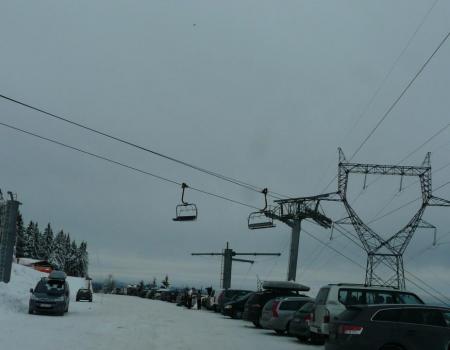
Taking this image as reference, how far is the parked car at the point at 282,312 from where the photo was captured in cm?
2330

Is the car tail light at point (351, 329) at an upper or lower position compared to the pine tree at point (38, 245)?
lower

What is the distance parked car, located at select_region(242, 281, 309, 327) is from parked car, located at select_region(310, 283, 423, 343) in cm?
1060

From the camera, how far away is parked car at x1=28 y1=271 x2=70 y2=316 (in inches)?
1121

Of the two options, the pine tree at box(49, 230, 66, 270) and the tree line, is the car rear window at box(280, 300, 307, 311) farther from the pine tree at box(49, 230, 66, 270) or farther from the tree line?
the pine tree at box(49, 230, 66, 270)

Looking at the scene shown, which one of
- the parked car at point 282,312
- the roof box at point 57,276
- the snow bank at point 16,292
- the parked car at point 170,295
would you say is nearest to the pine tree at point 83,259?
the parked car at point 170,295

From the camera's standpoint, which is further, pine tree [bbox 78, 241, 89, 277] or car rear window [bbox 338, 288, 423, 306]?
pine tree [bbox 78, 241, 89, 277]

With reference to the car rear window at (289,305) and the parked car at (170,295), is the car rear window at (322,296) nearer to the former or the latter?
the car rear window at (289,305)

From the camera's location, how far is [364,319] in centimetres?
1250

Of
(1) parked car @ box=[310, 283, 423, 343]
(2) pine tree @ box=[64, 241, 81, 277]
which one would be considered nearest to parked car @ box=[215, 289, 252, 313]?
(1) parked car @ box=[310, 283, 423, 343]

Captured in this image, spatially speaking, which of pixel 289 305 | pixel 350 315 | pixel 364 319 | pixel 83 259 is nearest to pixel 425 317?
pixel 364 319

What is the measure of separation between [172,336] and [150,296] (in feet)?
217

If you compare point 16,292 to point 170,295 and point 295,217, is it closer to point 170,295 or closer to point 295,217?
point 295,217

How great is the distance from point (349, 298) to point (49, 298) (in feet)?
55.6

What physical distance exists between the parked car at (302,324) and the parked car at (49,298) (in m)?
12.6
